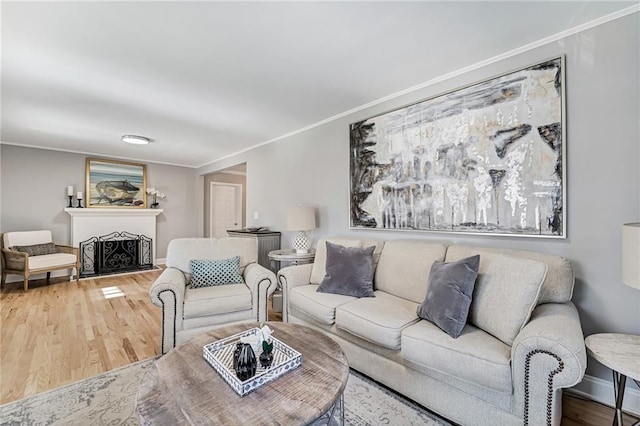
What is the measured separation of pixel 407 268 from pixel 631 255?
130 centimetres

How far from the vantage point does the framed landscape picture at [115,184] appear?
18.4ft

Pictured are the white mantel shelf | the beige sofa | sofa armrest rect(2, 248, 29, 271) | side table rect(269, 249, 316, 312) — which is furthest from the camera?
the white mantel shelf

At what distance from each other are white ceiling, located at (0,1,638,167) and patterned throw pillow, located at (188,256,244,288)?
1734mm

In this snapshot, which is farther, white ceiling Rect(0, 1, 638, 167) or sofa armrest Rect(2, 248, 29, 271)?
sofa armrest Rect(2, 248, 29, 271)

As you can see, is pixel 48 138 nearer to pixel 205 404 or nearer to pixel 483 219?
pixel 205 404

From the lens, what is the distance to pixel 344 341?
219cm

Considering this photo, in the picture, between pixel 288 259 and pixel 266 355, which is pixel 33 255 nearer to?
pixel 288 259

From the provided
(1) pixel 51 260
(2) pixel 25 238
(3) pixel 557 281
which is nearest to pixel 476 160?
(3) pixel 557 281

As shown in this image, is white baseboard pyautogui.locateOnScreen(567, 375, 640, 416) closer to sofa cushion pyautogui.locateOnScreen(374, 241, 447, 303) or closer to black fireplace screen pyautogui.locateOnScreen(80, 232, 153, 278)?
sofa cushion pyautogui.locateOnScreen(374, 241, 447, 303)

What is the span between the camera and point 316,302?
7.69ft

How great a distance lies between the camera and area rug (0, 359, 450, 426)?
5.39 ft

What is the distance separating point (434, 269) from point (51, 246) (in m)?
6.21

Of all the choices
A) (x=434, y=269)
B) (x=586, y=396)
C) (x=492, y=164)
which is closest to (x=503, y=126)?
(x=492, y=164)

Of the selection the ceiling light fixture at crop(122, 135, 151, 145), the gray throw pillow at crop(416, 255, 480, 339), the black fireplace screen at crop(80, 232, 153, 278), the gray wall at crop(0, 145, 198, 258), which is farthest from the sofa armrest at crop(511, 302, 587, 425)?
the gray wall at crop(0, 145, 198, 258)
